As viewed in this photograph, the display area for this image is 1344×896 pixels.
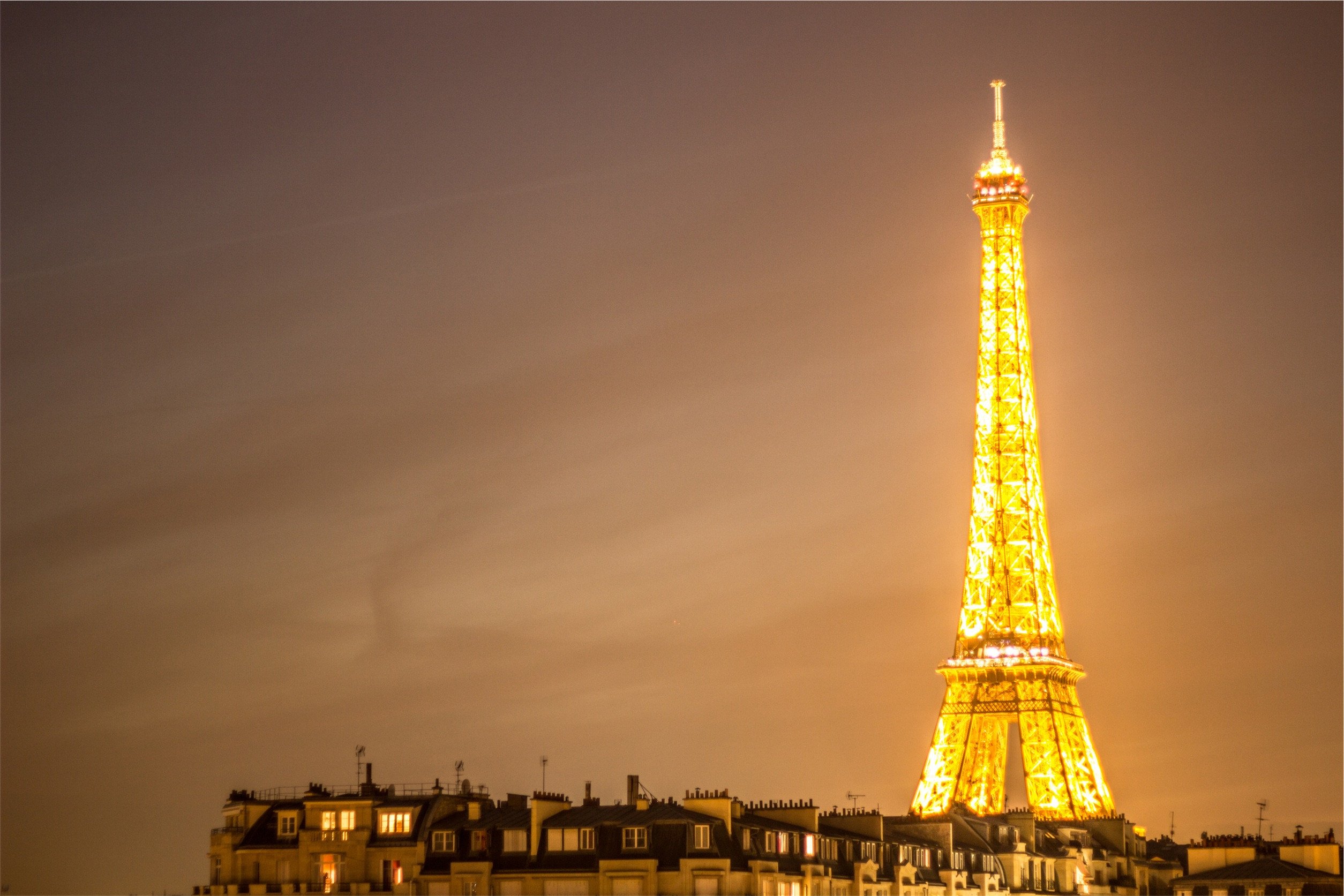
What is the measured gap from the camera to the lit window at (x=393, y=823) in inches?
3652

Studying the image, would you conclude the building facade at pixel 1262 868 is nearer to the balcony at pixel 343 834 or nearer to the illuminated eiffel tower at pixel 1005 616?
the illuminated eiffel tower at pixel 1005 616

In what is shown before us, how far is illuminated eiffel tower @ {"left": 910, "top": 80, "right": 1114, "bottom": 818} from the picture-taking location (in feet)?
476

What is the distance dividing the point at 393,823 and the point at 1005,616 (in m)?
65.5

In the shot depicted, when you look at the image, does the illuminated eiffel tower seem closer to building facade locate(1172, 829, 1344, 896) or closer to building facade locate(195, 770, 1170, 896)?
building facade locate(1172, 829, 1344, 896)

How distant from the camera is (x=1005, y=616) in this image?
152m

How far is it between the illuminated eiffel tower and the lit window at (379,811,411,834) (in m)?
55.4

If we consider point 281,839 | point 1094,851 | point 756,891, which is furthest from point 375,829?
point 1094,851

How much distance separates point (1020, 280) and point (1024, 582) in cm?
1933

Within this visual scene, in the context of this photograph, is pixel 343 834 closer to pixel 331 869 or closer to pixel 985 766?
pixel 331 869

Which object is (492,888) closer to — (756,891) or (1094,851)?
(756,891)

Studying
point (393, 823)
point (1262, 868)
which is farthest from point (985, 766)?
point (393, 823)

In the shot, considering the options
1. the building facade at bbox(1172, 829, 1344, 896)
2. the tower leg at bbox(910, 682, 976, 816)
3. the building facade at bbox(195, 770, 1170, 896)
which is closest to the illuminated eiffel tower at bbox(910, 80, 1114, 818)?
the tower leg at bbox(910, 682, 976, 816)

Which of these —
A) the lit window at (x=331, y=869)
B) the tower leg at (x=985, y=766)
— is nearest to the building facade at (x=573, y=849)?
the lit window at (x=331, y=869)

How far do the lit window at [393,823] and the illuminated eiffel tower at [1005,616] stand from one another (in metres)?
55.4
